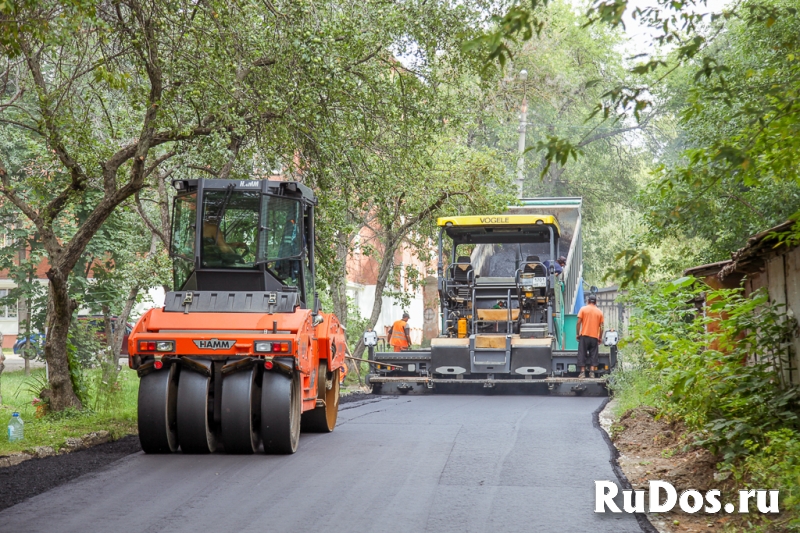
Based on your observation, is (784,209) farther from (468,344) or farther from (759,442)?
(759,442)

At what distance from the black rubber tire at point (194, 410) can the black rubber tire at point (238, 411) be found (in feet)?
0.59

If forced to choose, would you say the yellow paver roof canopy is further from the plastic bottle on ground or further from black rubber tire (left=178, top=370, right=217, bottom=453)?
the plastic bottle on ground

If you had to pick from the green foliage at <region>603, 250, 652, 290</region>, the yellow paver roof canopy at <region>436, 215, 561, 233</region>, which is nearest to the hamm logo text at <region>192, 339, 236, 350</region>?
the green foliage at <region>603, 250, 652, 290</region>

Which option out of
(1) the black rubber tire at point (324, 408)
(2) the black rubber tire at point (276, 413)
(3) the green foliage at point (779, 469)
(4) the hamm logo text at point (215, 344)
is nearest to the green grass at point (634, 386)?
(1) the black rubber tire at point (324, 408)

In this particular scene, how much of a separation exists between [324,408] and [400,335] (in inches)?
431

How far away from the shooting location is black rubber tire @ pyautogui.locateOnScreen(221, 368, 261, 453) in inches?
397

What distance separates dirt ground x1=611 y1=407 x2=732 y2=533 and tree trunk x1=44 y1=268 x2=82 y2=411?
6862mm

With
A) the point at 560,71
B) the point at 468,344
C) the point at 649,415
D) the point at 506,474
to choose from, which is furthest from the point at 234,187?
the point at 560,71

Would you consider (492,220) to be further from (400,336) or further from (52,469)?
(52,469)

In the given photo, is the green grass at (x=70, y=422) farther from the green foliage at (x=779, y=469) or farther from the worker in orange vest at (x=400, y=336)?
the worker in orange vest at (x=400, y=336)

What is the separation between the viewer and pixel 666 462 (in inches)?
381

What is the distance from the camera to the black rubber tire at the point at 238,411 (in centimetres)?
1008

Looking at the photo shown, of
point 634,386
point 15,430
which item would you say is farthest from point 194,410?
point 634,386

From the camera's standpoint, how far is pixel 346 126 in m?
13.7
